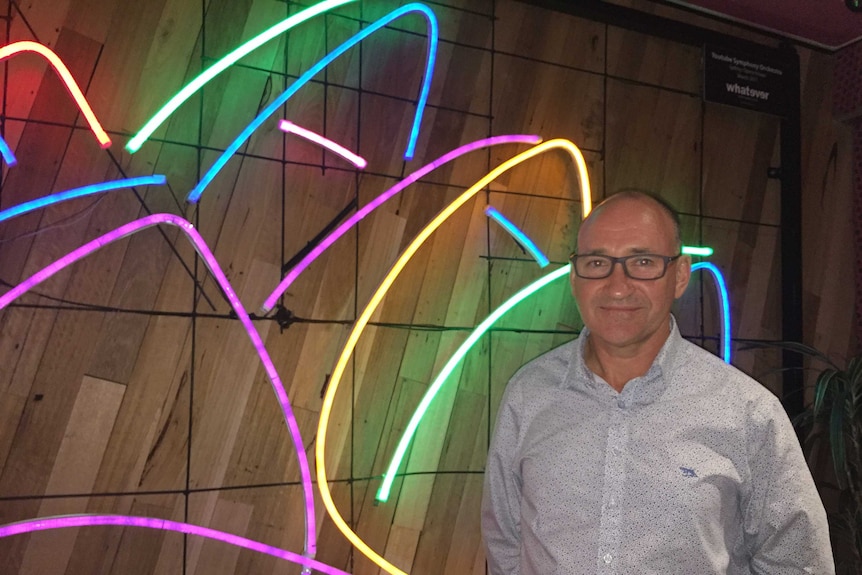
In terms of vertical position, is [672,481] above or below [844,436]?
below

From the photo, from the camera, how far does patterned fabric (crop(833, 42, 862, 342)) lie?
279 cm

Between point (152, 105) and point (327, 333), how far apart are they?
0.86 metres

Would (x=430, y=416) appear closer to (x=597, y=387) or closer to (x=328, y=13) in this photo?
(x=597, y=387)

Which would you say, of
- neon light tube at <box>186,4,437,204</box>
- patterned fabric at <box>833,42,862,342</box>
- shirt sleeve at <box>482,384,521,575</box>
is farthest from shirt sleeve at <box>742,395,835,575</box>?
patterned fabric at <box>833,42,862,342</box>

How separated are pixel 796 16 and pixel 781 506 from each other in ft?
6.87

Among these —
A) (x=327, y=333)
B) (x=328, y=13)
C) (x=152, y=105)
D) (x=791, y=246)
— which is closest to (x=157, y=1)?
(x=152, y=105)

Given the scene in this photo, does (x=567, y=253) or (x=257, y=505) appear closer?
(x=257, y=505)

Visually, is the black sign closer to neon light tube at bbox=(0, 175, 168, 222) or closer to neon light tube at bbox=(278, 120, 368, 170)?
neon light tube at bbox=(278, 120, 368, 170)

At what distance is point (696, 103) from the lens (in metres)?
2.62

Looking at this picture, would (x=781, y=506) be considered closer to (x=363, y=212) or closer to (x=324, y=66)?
(x=363, y=212)

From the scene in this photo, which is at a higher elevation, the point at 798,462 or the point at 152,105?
the point at 152,105

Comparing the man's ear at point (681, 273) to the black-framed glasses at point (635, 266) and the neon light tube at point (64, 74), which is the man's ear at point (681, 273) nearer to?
the black-framed glasses at point (635, 266)

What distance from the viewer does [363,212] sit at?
6.33ft

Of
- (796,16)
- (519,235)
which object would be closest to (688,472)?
(519,235)
